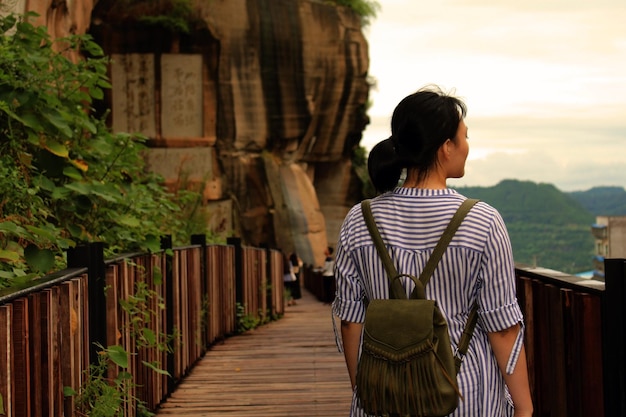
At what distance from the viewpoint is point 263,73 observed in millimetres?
30359

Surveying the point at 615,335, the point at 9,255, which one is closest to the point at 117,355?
the point at 9,255

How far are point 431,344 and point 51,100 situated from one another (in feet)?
15.5

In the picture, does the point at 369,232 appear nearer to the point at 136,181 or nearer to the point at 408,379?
the point at 408,379

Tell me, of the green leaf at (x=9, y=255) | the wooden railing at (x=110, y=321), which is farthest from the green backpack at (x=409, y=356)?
the green leaf at (x=9, y=255)

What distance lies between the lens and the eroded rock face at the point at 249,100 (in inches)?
1108

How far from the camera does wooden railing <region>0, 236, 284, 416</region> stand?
12.1 feet

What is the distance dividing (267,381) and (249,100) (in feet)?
73.2

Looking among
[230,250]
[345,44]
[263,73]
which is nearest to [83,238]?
[230,250]

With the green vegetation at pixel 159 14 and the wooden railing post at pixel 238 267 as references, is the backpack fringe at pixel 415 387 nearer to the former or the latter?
the wooden railing post at pixel 238 267

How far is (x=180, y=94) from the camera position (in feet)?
93.1

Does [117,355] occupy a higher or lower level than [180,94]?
lower

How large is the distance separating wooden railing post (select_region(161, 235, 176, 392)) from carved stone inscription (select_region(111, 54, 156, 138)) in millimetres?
20475

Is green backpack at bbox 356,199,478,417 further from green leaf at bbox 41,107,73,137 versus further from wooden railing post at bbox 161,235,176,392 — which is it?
wooden railing post at bbox 161,235,176,392

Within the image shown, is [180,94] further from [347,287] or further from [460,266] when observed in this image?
[460,266]
